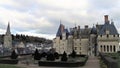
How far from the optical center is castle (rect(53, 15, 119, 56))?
87562 mm

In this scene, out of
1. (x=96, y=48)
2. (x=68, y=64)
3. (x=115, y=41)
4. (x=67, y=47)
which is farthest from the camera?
(x=67, y=47)

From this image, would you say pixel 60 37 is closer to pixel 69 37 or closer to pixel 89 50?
pixel 69 37

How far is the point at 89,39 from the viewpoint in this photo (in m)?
98.8

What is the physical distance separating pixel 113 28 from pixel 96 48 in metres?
10.5

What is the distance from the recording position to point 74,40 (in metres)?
105

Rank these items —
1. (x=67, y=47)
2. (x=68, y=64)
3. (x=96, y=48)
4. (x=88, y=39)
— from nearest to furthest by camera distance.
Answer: (x=68, y=64), (x=96, y=48), (x=88, y=39), (x=67, y=47)

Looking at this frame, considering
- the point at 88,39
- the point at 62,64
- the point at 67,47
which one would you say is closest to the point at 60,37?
the point at 67,47

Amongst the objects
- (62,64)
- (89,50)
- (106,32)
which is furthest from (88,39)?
(62,64)

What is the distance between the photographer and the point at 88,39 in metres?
100

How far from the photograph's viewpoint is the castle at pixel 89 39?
3447 inches

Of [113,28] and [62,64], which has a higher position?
[113,28]

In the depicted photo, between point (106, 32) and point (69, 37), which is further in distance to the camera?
point (69, 37)

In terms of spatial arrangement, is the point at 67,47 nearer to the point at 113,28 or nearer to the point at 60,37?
the point at 60,37

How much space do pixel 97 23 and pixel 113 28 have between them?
37.8 feet
